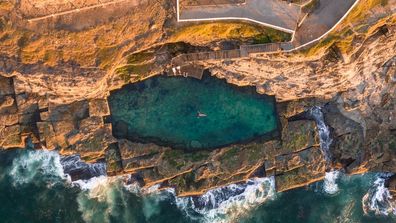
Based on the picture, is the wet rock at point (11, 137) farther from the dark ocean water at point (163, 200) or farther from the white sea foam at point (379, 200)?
the white sea foam at point (379, 200)

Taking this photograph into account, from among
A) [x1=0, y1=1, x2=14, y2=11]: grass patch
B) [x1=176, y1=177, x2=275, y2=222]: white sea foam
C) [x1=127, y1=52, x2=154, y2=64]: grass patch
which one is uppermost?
[x1=0, y1=1, x2=14, y2=11]: grass patch

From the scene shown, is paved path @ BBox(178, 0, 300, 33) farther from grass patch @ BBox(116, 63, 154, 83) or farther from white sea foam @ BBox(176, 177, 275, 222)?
white sea foam @ BBox(176, 177, 275, 222)

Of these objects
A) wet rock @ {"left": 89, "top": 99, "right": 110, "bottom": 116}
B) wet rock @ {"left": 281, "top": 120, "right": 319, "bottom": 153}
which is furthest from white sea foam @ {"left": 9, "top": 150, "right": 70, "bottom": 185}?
wet rock @ {"left": 281, "top": 120, "right": 319, "bottom": 153}

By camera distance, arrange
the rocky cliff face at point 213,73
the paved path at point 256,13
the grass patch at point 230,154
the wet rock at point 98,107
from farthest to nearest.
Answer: the grass patch at point 230,154 < the wet rock at point 98,107 < the rocky cliff face at point 213,73 < the paved path at point 256,13

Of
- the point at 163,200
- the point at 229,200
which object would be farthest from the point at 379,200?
the point at 163,200

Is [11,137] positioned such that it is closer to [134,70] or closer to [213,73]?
[134,70]

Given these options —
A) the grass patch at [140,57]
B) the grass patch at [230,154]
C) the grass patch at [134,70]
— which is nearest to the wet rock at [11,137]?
the grass patch at [134,70]
